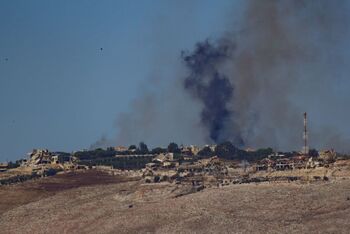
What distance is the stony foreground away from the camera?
5462cm

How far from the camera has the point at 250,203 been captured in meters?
61.8

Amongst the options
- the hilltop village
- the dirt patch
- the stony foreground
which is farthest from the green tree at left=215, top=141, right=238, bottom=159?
the stony foreground

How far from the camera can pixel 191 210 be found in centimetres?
6075

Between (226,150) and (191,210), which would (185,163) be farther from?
(191,210)

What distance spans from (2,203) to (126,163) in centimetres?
4982

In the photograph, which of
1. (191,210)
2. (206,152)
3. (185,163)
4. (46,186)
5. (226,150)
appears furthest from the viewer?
(226,150)

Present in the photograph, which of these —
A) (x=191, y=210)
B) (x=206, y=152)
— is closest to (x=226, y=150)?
(x=206, y=152)

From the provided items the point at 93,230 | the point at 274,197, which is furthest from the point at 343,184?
the point at 93,230

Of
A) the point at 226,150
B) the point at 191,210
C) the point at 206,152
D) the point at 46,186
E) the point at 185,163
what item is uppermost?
the point at 226,150

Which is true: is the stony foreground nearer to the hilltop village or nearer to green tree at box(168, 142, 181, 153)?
the hilltop village

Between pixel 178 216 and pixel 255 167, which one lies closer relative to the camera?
pixel 178 216

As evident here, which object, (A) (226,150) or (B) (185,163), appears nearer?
(B) (185,163)

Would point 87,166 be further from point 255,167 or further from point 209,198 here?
point 209,198

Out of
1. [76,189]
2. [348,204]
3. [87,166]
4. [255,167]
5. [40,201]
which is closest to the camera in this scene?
[348,204]
